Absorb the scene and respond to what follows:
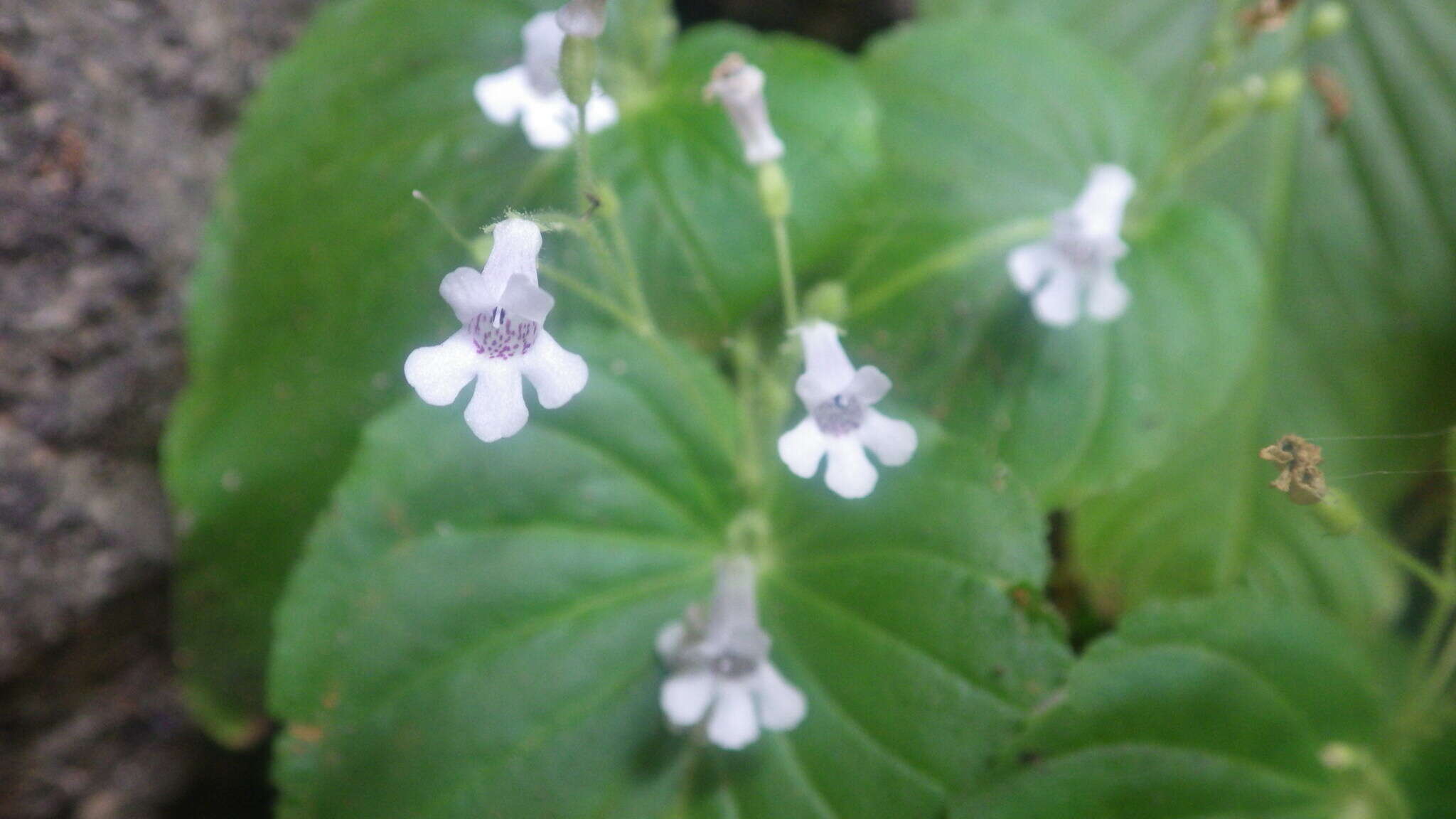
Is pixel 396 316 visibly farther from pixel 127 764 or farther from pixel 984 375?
pixel 127 764

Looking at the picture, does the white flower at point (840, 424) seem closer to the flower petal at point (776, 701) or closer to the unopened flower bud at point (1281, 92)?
the flower petal at point (776, 701)

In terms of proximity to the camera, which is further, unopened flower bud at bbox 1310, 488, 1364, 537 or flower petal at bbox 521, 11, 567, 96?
flower petal at bbox 521, 11, 567, 96

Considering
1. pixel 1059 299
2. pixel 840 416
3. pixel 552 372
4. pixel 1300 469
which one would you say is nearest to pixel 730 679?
pixel 840 416

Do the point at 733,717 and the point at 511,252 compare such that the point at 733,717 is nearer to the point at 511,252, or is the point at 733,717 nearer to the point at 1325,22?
the point at 511,252

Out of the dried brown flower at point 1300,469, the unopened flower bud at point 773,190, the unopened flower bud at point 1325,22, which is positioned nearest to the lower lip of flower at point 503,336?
the unopened flower bud at point 773,190

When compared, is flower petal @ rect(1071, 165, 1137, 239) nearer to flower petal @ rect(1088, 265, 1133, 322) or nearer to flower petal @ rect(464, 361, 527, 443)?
flower petal @ rect(1088, 265, 1133, 322)

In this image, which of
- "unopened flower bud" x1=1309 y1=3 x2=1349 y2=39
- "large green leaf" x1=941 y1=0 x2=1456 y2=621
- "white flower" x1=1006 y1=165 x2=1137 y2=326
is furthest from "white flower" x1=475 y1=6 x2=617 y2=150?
"unopened flower bud" x1=1309 y1=3 x2=1349 y2=39

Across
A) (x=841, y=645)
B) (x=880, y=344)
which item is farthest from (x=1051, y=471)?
(x=841, y=645)
